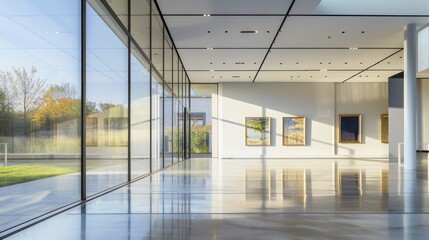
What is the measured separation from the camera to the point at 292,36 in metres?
17.8

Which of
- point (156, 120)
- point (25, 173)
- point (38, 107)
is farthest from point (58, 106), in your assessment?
point (156, 120)

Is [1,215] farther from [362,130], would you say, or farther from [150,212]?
[362,130]

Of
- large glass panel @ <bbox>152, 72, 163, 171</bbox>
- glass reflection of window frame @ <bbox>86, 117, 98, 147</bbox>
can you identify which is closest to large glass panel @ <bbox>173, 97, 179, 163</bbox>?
large glass panel @ <bbox>152, 72, 163, 171</bbox>

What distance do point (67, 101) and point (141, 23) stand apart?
5815 millimetres

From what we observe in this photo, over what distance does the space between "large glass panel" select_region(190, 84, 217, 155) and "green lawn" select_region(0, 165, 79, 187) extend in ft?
80.2

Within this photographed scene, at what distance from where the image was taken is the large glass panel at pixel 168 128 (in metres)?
17.2

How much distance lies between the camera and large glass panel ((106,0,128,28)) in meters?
8.82

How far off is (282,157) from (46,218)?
2589 cm

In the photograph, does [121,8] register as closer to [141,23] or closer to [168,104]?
[141,23]

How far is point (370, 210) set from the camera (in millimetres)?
5895

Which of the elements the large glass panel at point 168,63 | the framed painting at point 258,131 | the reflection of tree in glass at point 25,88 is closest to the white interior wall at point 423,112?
the framed painting at point 258,131

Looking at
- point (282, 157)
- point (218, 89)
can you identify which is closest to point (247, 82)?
point (218, 89)

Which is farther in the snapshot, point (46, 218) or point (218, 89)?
point (218, 89)

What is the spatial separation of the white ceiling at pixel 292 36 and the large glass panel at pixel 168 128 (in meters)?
2.51
